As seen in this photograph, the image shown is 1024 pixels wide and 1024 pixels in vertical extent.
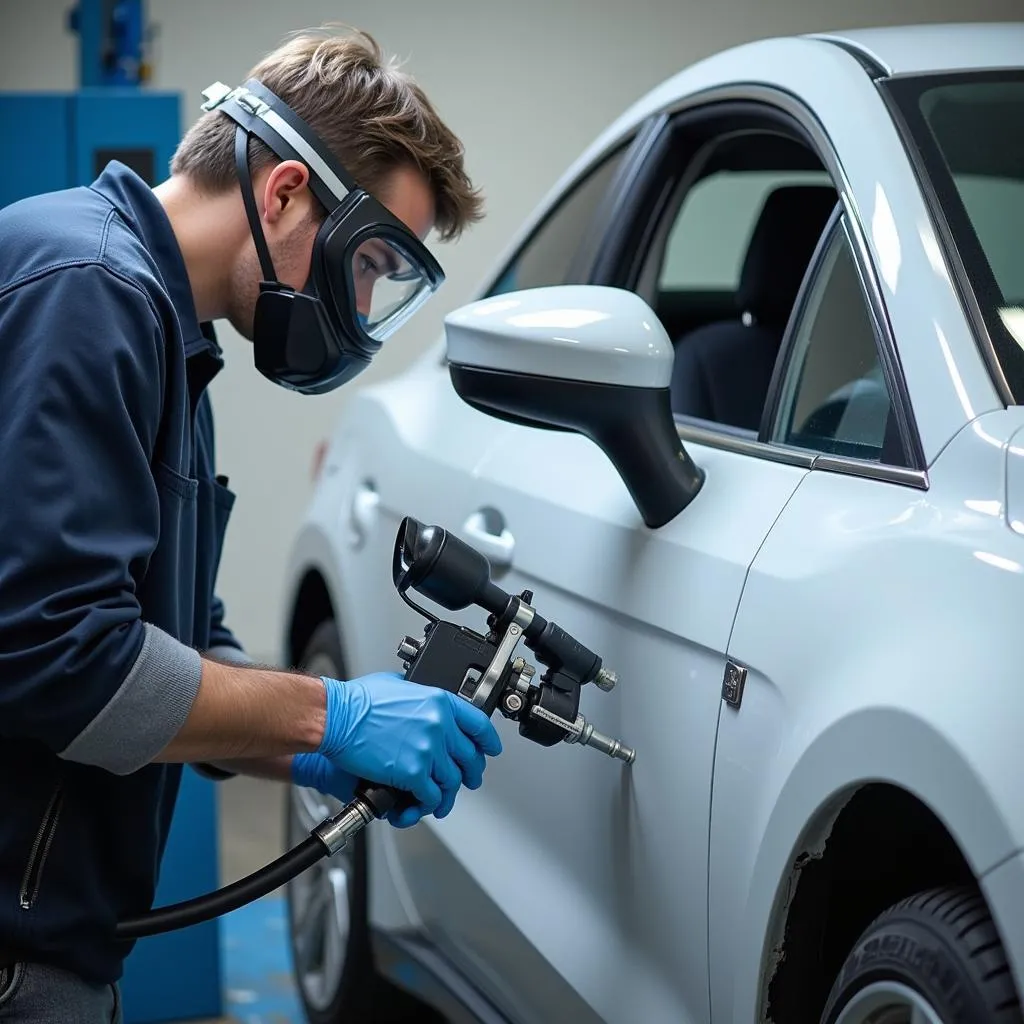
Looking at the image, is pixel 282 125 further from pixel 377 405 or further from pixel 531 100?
pixel 531 100

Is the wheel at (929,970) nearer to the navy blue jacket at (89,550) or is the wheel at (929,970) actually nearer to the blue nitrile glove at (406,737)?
the blue nitrile glove at (406,737)

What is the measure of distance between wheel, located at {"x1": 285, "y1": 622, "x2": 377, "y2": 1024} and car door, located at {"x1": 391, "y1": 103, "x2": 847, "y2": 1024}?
0.46 m

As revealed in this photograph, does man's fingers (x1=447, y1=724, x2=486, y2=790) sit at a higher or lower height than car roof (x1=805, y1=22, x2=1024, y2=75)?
lower

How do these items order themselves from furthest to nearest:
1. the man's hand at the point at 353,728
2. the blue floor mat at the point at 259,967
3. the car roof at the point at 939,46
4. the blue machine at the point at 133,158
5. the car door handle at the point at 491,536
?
1. the blue floor mat at the point at 259,967
2. the blue machine at the point at 133,158
3. the car door handle at the point at 491,536
4. the car roof at the point at 939,46
5. the man's hand at the point at 353,728

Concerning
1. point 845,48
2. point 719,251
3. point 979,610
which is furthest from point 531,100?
point 979,610

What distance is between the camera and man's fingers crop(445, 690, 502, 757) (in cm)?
153

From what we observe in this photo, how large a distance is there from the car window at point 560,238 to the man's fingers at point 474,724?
0.91 m

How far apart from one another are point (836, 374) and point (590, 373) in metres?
0.28

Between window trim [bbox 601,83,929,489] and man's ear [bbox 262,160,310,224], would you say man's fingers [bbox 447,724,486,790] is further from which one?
man's ear [bbox 262,160,310,224]

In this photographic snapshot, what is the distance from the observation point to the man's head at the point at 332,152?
62.2 inches

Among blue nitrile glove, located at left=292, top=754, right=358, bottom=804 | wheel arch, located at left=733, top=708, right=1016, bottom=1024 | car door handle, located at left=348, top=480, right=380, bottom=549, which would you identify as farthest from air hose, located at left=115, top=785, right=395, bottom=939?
car door handle, located at left=348, top=480, right=380, bottom=549

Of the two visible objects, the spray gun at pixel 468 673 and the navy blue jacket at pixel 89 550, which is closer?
the navy blue jacket at pixel 89 550

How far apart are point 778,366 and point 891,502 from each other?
411 millimetres

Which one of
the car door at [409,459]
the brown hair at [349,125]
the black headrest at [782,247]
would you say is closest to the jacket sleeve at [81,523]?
the brown hair at [349,125]
